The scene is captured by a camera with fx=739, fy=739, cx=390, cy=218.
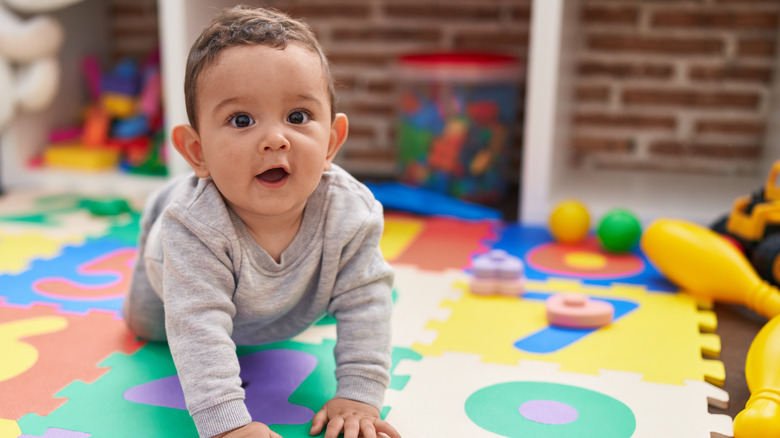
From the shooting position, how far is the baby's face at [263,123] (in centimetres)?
67

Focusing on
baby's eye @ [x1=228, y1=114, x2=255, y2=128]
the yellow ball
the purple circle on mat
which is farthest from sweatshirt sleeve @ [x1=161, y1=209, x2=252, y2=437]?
the yellow ball

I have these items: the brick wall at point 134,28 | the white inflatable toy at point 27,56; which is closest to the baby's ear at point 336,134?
the white inflatable toy at point 27,56

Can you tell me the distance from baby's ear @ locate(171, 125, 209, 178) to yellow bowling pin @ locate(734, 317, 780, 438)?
56 centimetres

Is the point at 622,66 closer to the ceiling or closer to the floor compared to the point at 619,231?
closer to the ceiling

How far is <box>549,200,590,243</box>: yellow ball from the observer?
1.31 m

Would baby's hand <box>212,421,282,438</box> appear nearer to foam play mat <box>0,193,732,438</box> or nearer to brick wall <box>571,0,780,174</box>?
foam play mat <box>0,193,732,438</box>

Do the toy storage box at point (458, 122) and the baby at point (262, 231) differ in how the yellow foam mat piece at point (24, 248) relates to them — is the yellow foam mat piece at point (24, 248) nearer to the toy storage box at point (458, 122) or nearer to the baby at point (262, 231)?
the baby at point (262, 231)

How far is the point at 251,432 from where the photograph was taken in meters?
0.65

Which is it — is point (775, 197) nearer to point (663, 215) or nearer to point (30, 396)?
point (663, 215)

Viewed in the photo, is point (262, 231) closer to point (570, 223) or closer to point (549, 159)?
point (570, 223)

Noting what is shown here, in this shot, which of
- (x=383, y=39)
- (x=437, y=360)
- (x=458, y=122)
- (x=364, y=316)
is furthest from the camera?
(x=383, y=39)

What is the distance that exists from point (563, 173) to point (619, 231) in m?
0.46

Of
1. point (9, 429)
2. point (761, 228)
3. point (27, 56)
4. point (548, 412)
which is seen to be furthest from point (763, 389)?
point (27, 56)

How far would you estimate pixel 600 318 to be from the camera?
3.14ft
